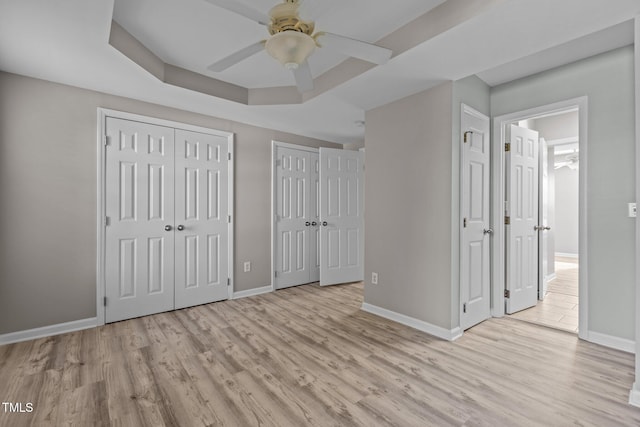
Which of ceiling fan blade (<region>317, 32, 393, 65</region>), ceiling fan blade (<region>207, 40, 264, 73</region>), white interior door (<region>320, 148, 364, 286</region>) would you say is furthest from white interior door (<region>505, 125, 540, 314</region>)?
ceiling fan blade (<region>207, 40, 264, 73</region>)

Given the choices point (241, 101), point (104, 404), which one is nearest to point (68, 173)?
point (241, 101)

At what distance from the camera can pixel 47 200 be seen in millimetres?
2697

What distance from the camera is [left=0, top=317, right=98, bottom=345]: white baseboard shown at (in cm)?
253

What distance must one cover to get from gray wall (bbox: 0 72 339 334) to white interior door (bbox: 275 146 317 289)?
1.96m

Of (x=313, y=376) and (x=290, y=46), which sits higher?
(x=290, y=46)

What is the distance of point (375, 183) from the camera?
339 centimetres

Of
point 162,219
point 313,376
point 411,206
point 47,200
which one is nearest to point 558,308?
point 411,206

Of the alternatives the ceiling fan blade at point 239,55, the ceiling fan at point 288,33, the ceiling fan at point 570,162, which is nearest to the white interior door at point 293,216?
the ceiling fan blade at point 239,55

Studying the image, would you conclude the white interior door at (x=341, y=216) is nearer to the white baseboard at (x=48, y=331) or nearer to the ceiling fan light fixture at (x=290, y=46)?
the white baseboard at (x=48, y=331)

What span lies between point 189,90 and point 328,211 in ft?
7.82

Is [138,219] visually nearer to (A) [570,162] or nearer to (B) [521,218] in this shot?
(B) [521,218]

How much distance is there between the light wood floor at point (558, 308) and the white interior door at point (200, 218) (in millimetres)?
3475

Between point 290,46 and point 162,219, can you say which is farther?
point 162,219

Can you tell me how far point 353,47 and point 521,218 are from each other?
2.82m
